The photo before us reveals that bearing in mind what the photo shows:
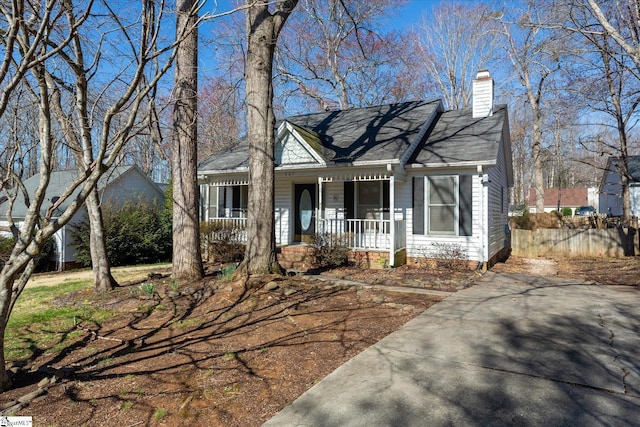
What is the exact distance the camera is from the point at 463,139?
11.6 metres

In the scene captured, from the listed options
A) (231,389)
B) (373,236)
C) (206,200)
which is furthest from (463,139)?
(231,389)

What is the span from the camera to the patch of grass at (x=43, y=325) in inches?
194

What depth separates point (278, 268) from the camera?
7941 mm

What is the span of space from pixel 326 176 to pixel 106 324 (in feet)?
23.8

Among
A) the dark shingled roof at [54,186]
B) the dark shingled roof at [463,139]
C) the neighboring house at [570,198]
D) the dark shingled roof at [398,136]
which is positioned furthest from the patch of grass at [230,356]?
the neighboring house at [570,198]

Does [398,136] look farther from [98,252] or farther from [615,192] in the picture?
[615,192]

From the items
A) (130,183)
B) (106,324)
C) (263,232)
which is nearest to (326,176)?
(263,232)

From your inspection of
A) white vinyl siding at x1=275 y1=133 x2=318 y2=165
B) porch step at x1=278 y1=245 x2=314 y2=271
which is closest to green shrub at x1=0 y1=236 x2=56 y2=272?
porch step at x1=278 y1=245 x2=314 y2=271

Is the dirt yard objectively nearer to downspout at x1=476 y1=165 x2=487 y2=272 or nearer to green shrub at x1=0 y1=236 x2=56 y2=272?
downspout at x1=476 y1=165 x2=487 y2=272

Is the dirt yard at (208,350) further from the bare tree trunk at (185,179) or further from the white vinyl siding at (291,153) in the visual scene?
the white vinyl siding at (291,153)

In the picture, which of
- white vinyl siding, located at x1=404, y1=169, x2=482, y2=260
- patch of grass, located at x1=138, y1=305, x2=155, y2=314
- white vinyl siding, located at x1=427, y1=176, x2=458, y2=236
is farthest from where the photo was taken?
white vinyl siding, located at x1=427, y1=176, x2=458, y2=236

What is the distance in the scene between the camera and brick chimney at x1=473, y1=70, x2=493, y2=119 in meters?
12.7

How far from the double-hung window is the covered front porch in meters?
0.59

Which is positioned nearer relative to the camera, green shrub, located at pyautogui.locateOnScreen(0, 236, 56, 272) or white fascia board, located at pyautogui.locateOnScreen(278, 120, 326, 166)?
white fascia board, located at pyautogui.locateOnScreen(278, 120, 326, 166)
